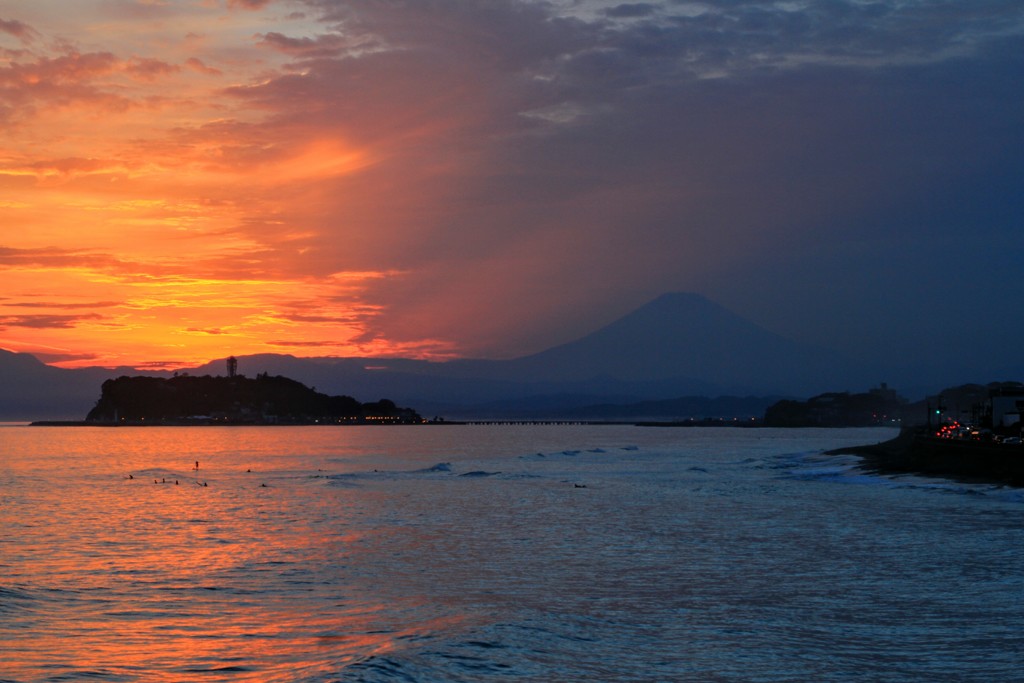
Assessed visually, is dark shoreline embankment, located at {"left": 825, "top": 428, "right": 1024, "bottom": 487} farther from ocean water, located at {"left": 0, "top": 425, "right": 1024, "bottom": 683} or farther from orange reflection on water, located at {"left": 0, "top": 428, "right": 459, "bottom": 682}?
orange reflection on water, located at {"left": 0, "top": 428, "right": 459, "bottom": 682}

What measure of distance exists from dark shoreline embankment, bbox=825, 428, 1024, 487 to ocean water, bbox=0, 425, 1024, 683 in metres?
8.58

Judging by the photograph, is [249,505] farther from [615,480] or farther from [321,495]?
[615,480]

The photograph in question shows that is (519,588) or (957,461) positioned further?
(957,461)

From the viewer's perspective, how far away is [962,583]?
87.6ft

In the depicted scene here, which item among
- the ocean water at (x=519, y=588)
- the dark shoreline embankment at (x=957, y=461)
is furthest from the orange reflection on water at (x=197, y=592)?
the dark shoreline embankment at (x=957, y=461)

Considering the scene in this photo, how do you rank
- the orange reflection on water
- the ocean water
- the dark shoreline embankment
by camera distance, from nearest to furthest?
the ocean water, the orange reflection on water, the dark shoreline embankment

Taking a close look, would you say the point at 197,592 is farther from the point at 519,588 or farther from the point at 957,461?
the point at 957,461

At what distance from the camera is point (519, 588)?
2708cm

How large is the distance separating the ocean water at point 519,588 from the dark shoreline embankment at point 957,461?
858cm

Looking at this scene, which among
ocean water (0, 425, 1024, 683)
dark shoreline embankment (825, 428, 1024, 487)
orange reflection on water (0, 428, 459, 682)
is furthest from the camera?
dark shoreline embankment (825, 428, 1024, 487)

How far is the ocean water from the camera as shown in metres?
18.6

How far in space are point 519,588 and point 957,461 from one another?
60.5 meters

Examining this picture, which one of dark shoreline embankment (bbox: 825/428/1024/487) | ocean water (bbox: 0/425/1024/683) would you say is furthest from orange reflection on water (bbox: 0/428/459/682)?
dark shoreline embankment (bbox: 825/428/1024/487)

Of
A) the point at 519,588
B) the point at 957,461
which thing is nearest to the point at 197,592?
the point at 519,588
